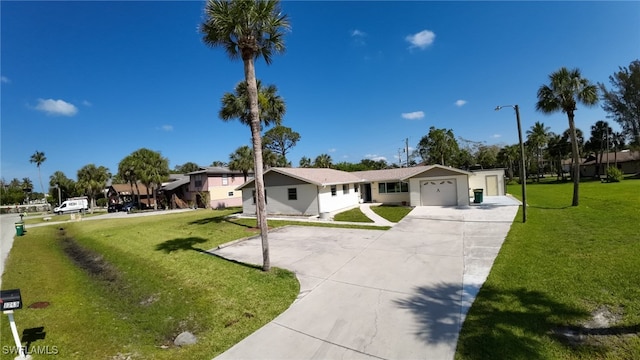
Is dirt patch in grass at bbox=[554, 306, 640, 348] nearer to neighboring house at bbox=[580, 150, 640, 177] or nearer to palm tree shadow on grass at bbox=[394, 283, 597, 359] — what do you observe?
palm tree shadow on grass at bbox=[394, 283, 597, 359]

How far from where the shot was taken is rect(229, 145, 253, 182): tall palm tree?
3184 cm

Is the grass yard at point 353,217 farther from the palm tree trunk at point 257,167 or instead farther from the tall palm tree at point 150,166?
the tall palm tree at point 150,166

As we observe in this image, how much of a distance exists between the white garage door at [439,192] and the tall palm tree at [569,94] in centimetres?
754

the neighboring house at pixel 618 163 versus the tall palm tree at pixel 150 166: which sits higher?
the tall palm tree at pixel 150 166

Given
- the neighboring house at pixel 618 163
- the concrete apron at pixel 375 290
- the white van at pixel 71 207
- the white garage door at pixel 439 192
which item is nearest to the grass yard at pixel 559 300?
the concrete apron at pixel 375 290

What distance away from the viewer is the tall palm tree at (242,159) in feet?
104

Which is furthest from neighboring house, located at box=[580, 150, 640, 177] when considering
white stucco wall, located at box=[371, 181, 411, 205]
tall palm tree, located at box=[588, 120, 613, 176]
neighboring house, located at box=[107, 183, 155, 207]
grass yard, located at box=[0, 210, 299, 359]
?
neighboring house, located at box=[107, 183, 155, 207]

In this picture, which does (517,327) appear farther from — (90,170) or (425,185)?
(90,170)

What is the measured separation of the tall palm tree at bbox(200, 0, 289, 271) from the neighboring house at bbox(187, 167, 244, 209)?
2772 cm

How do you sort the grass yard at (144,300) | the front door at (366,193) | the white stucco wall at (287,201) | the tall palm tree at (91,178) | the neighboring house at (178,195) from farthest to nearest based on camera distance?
1. the tall palm tree at (91,178)
2. the neighboring house at (178,195)
3. the front door at (366,193)
4. the white stucco wall at (287,201)
5. the grass yard at (144,300)

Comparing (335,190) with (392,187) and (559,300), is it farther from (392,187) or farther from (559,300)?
(559,300)

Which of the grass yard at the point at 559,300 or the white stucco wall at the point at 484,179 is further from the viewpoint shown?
the white stucco wall at the point at 484,179

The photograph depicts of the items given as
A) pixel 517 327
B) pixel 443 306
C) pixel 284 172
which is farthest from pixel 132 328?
pixel 284 172

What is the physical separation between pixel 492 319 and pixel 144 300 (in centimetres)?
955
